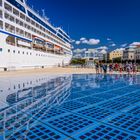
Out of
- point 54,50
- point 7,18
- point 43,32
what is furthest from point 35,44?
point 54,50

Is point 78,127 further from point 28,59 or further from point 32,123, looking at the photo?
point 28,59

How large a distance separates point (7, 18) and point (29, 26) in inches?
293

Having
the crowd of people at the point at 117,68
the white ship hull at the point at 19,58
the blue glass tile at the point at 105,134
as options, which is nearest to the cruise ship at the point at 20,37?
the white ship hull at the point at 19,58

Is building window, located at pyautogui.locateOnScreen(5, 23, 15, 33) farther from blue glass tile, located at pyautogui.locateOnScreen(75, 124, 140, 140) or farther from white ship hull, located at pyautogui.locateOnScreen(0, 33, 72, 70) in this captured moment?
blue glass tile, located at pyautogui.locateOnScreen(75, 124, 140, 140)

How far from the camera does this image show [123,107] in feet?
19.0

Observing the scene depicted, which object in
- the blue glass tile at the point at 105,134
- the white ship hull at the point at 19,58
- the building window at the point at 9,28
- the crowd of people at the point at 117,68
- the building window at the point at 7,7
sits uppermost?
the building window at the point at 7,7

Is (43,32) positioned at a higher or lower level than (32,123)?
higher

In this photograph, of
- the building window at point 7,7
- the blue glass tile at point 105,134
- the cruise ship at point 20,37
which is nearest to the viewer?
the blue glass tile at point 105,134

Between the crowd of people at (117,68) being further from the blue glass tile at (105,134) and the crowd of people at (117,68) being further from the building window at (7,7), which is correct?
the blue glass tile at (105,134)

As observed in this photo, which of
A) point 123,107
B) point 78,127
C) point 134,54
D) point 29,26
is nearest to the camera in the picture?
point 78,127

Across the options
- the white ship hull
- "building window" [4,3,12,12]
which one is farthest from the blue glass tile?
"building window" [4,3,12,12]

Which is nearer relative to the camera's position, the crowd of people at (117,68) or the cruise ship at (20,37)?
the crowd of people at (117,68)

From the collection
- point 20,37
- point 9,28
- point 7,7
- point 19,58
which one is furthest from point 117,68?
point 7,7

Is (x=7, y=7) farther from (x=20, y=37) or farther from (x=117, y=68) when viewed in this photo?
(x=117, y=68)
